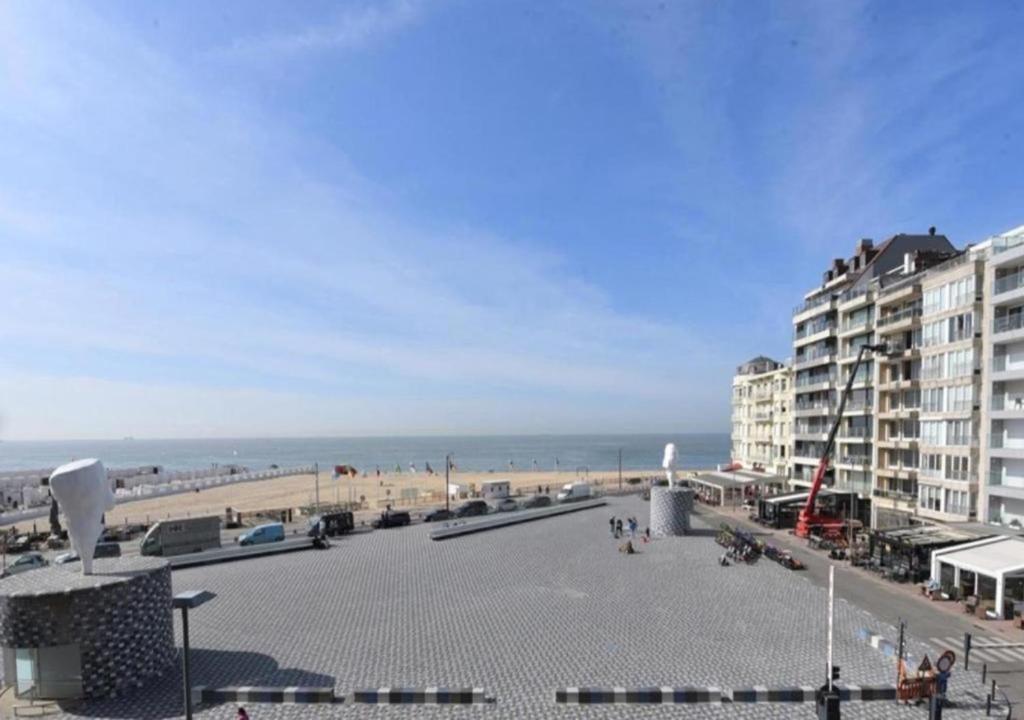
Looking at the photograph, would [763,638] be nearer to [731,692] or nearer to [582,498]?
[731,692]

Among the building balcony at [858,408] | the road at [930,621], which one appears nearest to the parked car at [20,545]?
the road at [930,621]

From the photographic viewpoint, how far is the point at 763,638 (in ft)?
72.1

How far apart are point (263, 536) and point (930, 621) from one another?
3457cm

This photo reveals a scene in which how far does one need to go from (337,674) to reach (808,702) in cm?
1288

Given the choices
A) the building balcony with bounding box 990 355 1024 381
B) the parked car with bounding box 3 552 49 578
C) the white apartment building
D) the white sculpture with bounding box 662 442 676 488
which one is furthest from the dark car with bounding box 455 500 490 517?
the building balcony with bounding box 990 355 1024 381

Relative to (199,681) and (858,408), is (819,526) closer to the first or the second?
(858,408)

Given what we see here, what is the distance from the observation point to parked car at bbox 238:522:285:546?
3941 cm

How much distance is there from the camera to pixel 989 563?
2628cm

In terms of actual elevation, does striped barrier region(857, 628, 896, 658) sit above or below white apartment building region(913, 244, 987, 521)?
below

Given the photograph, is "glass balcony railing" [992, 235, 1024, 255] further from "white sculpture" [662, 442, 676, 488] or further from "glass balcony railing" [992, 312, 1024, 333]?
"white sculpture" [662, 442, 676, 488]

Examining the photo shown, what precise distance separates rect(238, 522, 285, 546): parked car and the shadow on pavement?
19.3 meters

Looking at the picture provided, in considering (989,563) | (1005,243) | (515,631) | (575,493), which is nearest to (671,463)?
(989,563)

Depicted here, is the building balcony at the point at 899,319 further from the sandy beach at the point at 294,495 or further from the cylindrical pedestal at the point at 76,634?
the cylindrical pedestal at the point at 76,634

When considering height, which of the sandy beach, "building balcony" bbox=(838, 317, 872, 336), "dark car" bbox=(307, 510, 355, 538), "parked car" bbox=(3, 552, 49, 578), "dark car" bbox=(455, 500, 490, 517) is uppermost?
"building balcony" bbox=(838, 317, 872, 336)
